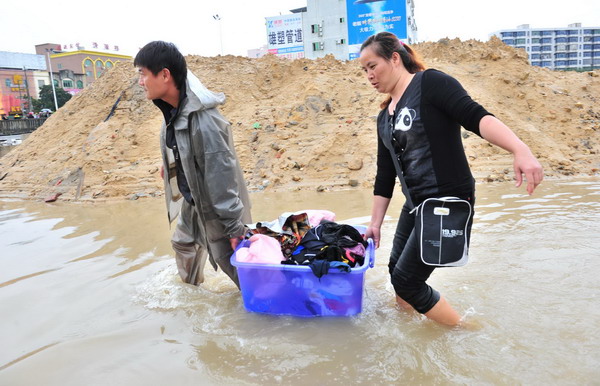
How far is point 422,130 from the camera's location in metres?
2.18

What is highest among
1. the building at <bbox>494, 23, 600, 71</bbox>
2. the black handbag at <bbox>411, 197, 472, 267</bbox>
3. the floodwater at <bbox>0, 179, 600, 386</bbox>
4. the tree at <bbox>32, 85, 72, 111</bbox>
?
the building at <bbox>494, 23, 600, 71</bbox>

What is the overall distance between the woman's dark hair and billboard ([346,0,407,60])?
98.1 feet

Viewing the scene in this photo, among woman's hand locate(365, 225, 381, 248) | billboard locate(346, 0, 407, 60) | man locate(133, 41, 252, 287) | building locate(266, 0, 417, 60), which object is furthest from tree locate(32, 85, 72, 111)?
woman's hand locate(365, 225, 381, 248)

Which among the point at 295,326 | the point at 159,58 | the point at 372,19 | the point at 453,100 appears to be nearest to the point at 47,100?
the point at 372,19

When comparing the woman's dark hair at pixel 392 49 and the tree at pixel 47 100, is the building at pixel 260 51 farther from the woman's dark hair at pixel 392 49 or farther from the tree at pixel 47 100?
the woman's dark hair at pixel 392 49

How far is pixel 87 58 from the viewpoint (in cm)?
7712

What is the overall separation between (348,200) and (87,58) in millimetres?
83150

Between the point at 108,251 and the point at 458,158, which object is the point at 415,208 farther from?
the point at 108,251

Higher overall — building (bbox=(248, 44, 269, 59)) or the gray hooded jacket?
building (bbox=(248, 44, 269, 59))

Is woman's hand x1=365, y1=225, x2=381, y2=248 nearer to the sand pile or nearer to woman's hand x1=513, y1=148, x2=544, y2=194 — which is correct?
woman's hand x1=513, y1=148, x2=544, y2=194

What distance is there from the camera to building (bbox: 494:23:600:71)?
97750 millimetres

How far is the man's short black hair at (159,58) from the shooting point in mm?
2654

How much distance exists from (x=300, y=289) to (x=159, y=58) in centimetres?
166

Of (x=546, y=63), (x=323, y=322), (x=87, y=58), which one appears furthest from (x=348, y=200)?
(x=546, y=63)
